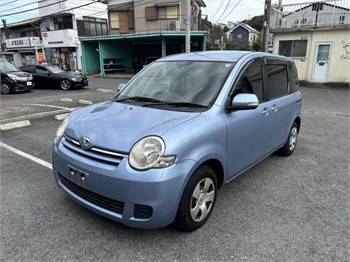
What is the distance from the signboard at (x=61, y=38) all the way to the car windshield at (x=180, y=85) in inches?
1009

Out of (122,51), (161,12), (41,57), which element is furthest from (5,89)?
(41,57)

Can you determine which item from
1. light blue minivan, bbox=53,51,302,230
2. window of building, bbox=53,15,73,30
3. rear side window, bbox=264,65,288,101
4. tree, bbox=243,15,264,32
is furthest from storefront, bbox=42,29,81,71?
tree, bbox=243,15,264,32

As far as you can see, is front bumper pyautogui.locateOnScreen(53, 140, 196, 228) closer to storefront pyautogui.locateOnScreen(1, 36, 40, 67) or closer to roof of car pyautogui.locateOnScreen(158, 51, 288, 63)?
roof of car pyautogui.locateOnScreen(158, 51, 288, 63)

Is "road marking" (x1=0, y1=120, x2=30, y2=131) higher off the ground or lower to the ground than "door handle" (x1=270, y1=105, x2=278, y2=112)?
lower

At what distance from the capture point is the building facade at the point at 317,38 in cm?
1439

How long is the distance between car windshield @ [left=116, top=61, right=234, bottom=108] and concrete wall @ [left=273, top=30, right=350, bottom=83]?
1420 centimetres

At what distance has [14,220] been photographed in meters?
2.77

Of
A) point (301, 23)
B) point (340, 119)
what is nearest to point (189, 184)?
point (340, 119)

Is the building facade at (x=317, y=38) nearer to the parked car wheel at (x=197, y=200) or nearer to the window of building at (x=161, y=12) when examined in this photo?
the window of building at (x=161, y=12)

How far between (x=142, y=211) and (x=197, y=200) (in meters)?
0.57

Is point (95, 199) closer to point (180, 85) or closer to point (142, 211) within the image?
point (142, 211)

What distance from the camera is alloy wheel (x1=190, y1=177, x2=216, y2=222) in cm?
252

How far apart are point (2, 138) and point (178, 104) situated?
14.3 ft

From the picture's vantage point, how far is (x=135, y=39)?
22000 millimetres
